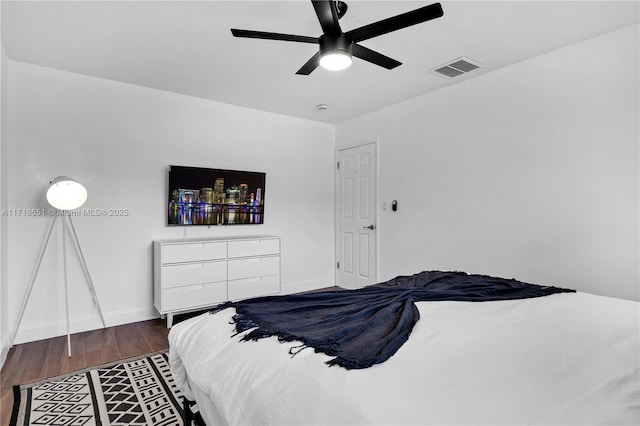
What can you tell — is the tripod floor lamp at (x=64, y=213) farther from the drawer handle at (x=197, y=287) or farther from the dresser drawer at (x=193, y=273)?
the drawer handle at (x=197, y=287)

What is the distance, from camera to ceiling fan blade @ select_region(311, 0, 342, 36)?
1.71 meters

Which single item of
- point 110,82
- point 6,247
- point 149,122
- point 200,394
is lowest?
point 200,394

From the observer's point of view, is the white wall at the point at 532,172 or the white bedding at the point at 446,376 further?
the white wall at the point at 532,172

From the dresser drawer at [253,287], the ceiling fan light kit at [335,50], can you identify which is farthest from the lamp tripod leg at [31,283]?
the ceiling fan light kit at [335,50]

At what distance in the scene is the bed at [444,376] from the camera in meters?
0.93

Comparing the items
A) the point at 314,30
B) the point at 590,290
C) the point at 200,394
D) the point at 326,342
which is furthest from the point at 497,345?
the point at 314,30

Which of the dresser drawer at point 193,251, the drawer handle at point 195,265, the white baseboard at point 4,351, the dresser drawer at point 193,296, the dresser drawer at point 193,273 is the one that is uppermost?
the dresser drawer at point 193,251

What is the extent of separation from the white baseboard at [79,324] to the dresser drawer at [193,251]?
732 mm

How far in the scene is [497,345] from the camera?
134 centimetres

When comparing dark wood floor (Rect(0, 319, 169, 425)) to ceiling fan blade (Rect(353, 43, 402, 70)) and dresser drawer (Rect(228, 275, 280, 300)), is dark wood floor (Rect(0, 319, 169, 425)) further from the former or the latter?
ceiling fan blade (Rect(353, 43, 402, 70))

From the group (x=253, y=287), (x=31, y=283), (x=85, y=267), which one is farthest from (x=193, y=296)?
(x=31, y=283)

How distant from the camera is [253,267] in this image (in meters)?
4.05

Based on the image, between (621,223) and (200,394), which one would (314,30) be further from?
(621,223)

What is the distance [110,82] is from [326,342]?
3.62m
